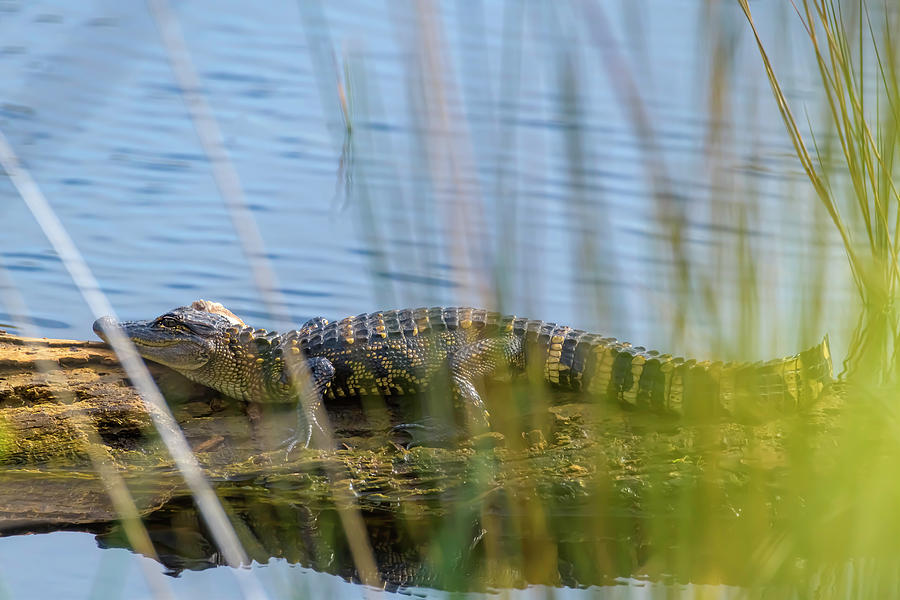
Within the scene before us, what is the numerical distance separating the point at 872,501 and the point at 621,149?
542 centimetres

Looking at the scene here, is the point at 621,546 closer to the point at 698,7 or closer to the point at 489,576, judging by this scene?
the point at 489,576

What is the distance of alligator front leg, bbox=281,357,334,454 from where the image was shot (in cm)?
440

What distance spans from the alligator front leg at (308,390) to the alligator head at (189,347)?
11.6 inches

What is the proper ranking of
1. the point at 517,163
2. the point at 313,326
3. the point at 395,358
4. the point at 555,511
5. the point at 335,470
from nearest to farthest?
the point at 517,163
the point at 335,470
the point at 555,511
the point at 395,358
the point at 313,326

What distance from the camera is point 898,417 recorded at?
2.83 metres

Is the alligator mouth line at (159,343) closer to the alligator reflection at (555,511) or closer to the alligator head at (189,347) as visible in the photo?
the alligator head at (189,347)

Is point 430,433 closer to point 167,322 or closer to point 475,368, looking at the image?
point 475,368

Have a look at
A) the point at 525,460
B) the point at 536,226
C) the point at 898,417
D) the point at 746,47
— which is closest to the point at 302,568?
the point at 525,460

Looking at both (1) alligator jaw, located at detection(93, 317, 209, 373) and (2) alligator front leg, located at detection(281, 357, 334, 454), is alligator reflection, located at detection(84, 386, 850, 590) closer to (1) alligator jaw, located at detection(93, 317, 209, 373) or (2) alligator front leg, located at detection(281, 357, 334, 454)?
(2) alligator front leg, located at detection(281, 357, 334, 454)

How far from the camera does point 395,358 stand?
484cm

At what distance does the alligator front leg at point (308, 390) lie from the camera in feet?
14.4

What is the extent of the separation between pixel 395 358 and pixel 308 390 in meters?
0.47

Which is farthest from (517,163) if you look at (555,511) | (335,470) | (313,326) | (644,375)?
(313,326)

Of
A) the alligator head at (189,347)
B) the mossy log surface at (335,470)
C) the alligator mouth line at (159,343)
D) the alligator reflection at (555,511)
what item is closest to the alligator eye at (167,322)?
the alligator head at (189,347)
